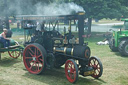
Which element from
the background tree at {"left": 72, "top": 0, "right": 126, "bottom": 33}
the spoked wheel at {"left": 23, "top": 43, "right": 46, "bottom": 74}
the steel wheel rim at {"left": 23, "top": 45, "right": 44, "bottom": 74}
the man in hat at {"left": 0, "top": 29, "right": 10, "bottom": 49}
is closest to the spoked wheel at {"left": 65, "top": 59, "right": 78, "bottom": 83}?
the spoked wheel at {"left": 23, "top": 43, "right": 46, "bottom": 74}

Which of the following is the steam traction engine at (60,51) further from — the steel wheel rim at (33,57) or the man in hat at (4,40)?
the man in hat at (4,40)

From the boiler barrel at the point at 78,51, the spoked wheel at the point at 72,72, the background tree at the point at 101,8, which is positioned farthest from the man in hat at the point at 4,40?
the background tree at the point at 101,8

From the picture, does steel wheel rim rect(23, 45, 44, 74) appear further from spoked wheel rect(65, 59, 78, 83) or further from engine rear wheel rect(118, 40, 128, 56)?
engine rear wheel rect(118, 40, 128, 56)

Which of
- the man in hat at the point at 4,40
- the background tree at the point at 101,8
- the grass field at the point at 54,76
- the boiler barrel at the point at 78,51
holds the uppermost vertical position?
the background tree at the point at 101,8

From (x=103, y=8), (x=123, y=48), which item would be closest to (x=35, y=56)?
(x=123, y=48)

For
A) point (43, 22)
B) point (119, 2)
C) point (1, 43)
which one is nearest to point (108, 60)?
point (43, 22)

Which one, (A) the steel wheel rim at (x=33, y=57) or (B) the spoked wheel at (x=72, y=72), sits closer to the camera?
(B) the spoked wheel at (x=72, y=72)

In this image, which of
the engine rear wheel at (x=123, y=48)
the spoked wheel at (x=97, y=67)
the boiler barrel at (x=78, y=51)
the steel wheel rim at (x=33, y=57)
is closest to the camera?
the boiler barrel at (x=78, y=51)

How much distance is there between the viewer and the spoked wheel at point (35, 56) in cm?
746

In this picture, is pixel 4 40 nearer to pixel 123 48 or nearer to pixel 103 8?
pixel 123 48

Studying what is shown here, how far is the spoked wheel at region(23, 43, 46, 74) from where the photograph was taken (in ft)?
24.5

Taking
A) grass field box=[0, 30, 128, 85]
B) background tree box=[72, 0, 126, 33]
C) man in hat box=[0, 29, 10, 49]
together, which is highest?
background tree box=[72, 0, 126, 33]

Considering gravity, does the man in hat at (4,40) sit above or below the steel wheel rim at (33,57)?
above

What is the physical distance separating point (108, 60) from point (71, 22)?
3964 mm
